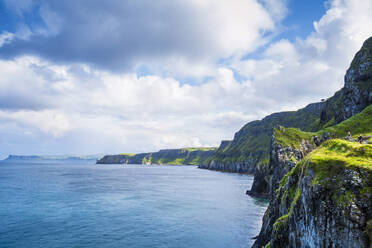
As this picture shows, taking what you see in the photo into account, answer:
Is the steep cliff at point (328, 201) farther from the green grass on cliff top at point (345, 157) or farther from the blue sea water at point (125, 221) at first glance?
the blue sea water at point (125, 221)

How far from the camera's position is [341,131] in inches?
3733

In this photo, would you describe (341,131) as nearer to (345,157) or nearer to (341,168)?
(345,157)

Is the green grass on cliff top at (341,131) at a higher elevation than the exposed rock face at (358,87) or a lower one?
lower

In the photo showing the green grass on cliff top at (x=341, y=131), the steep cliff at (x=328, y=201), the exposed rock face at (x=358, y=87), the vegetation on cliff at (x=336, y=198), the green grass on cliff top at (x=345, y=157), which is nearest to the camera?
the vegetation on cliff at (x=336, y=198)

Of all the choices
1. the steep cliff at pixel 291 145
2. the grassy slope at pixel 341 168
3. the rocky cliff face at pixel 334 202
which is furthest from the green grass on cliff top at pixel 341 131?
the rocky cliff face at pixel 334 202

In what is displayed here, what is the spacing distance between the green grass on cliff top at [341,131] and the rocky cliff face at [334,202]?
55.9 metres

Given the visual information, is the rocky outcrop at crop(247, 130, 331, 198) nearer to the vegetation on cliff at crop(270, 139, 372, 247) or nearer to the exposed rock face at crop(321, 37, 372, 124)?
the exposed rock face at crop(321, 37, 372, 124)

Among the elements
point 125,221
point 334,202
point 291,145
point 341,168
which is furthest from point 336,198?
point 291,145

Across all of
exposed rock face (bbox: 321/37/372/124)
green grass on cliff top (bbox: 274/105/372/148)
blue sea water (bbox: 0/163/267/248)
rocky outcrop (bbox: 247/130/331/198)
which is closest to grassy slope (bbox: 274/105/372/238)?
blue sea water (bbox: 0/163/267/248)

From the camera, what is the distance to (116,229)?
58.4m

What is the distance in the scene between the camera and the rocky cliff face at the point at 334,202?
2034cm

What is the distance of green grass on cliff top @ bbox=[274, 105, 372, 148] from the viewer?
86250 mm

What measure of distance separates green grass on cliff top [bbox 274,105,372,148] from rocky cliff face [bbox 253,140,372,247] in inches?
2202

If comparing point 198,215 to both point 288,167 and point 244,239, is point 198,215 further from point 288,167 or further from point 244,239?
point 288,167
